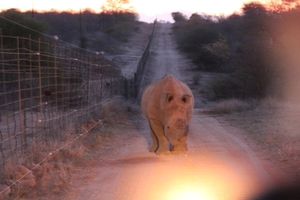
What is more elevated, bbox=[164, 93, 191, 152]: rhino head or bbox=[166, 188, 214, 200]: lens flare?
bbox=[164, 93, 191, 152]: rhino head

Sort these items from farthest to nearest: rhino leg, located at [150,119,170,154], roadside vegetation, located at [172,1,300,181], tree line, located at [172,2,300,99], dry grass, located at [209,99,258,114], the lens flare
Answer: tree line, located at [172,2,300,99]
dry grass, located at [209,99,258,114]
roadside vegetation, located at [172,1,300,181]
rhino leg, located at [150,119,170,154]
the lens flare

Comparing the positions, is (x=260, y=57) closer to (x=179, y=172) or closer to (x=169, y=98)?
(x=169, y=98)

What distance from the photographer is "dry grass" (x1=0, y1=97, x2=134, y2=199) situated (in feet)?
26.4

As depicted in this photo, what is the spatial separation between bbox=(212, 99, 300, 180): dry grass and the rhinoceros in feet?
6.37

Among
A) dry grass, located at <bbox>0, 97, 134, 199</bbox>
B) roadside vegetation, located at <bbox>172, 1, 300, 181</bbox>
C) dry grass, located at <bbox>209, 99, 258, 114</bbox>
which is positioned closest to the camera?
dry grass, located at <bbox>0, 97, 134, 199</bbox>

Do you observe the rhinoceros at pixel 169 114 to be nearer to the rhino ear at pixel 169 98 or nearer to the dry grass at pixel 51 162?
the rhino ear at pixel 169 98

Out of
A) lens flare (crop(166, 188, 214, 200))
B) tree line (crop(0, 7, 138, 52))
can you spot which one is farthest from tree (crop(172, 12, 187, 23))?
lens flare (crop(166, 188, 214, 200))

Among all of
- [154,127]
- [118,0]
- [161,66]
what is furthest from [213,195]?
[118,0]

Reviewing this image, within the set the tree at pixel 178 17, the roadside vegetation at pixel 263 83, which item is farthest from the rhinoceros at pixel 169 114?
the tree at pixel 178 17

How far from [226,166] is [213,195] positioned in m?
2.16

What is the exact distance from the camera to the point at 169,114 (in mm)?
10414

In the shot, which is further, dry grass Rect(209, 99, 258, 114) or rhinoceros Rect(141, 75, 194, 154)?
dry grass Rect(209, 99, 258, 114)

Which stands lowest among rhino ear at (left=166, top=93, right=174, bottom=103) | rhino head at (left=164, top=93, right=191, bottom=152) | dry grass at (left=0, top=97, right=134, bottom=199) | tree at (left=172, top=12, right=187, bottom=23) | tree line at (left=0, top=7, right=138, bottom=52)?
dry grass at (left=0, top=97, right=134, bottom=199)

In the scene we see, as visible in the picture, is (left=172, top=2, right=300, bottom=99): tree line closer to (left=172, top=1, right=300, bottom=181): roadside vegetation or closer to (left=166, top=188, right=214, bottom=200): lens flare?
(left=172, top=1, right=300, bottom=181): roadside vegetation
